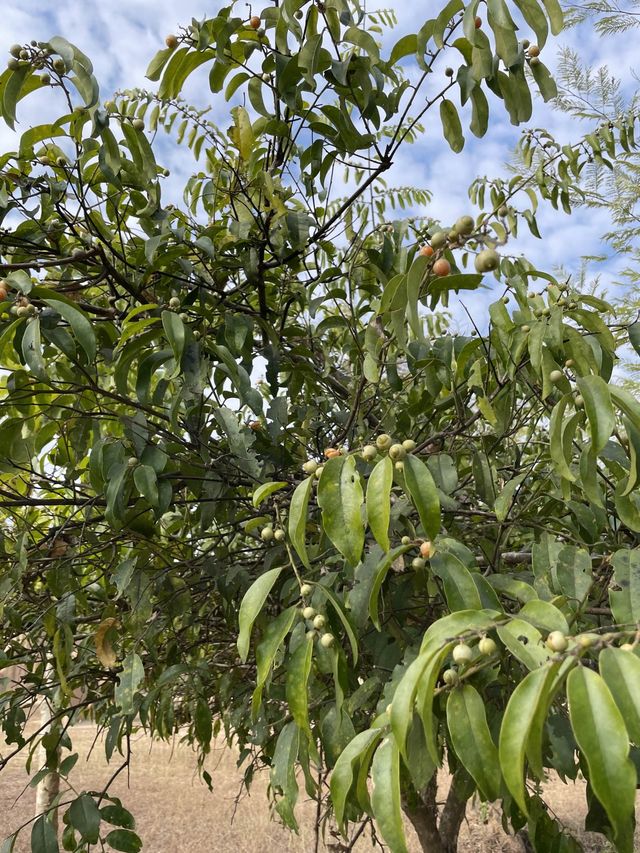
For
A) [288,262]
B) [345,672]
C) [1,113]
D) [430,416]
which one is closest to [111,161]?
[1,113]

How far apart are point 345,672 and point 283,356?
43.4 inches

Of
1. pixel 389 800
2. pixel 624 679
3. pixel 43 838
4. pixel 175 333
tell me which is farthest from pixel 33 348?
pixel 43 838

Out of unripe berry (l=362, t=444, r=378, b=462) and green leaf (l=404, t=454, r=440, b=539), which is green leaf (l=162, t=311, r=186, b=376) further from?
green leaf (l=404, t=454, r=440, b=539)

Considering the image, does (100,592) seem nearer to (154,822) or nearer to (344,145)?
(344,145)

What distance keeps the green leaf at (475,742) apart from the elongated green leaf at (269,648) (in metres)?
0.29

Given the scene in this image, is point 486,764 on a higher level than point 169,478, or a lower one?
lower

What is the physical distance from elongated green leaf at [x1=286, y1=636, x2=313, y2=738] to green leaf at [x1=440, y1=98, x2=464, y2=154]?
116 centimetres

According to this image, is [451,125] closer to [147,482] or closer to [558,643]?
[147,482]

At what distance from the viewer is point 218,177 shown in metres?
1.97

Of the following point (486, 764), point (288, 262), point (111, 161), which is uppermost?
point (111, 161)

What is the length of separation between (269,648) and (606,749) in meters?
0.53

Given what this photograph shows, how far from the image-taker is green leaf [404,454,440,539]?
36.1 inches

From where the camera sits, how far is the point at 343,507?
0.89 m

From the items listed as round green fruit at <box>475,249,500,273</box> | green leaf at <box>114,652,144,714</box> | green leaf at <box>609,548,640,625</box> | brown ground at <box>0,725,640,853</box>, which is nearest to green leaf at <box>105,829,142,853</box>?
green leaf at <box>114,652,144,714</box>
